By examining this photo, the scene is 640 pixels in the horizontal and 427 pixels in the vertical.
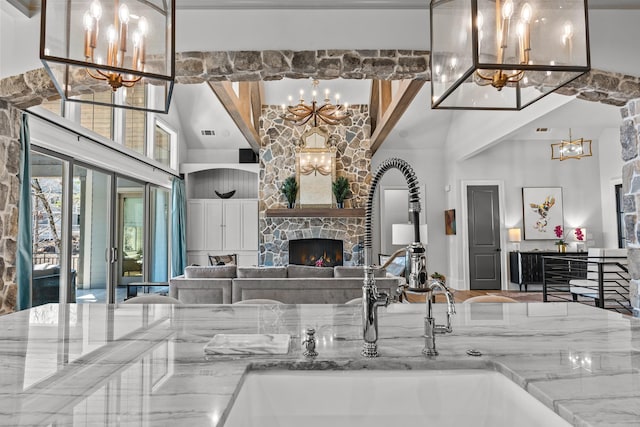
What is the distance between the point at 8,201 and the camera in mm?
3379

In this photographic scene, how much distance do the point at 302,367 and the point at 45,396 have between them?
0.54 meters

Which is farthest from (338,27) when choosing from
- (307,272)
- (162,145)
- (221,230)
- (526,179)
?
(526,179)

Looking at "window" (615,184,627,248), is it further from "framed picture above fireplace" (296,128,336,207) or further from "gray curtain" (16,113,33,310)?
"gray curtain" (16,113,33,310)

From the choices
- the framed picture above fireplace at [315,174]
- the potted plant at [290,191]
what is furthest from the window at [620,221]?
the potted plant at [290,191]

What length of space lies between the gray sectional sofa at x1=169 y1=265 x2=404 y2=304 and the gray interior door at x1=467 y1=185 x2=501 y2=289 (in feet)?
13.6

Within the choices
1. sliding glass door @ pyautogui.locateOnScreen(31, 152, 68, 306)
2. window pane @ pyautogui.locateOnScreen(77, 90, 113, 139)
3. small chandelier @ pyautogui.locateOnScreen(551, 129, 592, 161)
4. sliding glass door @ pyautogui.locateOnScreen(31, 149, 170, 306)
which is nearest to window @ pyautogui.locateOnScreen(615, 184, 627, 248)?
small chandelier @ pyautogui.locateOnScreen(551, 129, 592, 161)

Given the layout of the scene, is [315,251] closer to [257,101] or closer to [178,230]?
[178,230]

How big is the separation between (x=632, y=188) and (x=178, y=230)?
697 centimetres

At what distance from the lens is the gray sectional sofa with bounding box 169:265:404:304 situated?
177 inches

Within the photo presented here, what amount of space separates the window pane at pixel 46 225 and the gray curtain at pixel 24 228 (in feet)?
1.60

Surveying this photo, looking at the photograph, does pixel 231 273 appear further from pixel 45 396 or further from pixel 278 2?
pixel 45 396

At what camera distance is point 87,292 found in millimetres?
5145

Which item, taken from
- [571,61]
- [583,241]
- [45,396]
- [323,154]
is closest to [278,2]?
[571,61]

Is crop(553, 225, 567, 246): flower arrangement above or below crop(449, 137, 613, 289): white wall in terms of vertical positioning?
below
